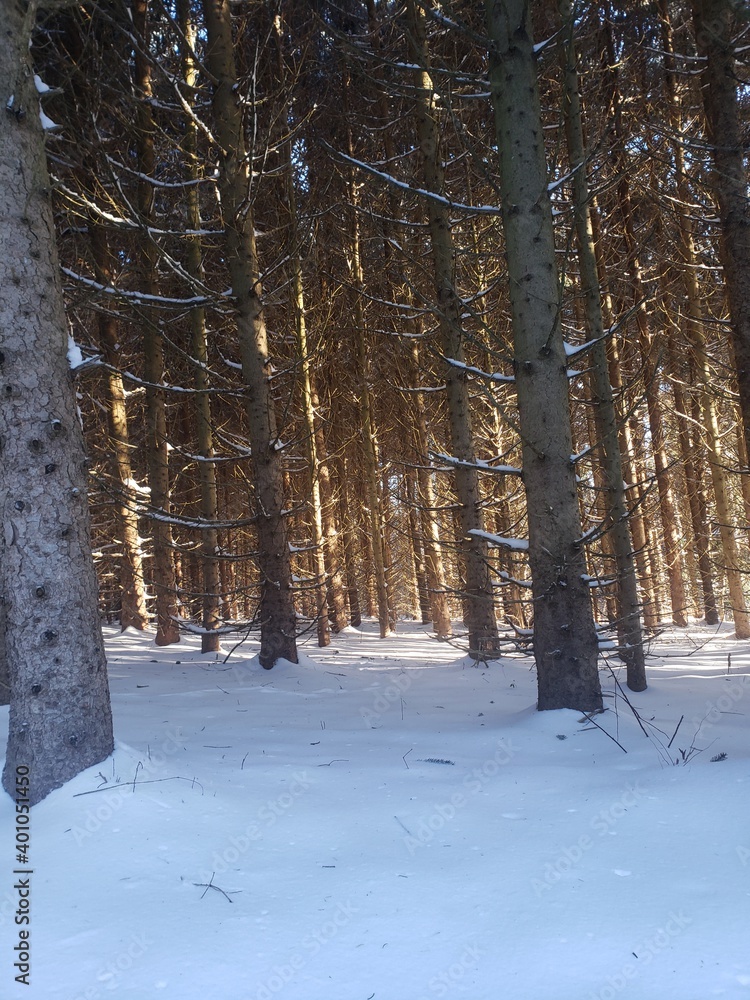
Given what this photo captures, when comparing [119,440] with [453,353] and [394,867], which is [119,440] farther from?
[394,867]

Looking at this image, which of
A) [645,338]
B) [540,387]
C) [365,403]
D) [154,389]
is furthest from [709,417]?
[154,389]

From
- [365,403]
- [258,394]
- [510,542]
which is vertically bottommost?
[510,542]

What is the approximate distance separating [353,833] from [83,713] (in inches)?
55.6

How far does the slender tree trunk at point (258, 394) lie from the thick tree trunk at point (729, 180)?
4.37 metres

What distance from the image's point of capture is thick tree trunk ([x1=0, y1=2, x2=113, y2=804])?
10.1 feet

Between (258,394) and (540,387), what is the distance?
345 centimetres

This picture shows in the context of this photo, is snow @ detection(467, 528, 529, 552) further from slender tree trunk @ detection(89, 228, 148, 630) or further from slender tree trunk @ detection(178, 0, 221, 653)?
slender tree trunk @ detection(89, 228, 148, 630)

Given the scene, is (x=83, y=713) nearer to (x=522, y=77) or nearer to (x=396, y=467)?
(x=522, y=77)

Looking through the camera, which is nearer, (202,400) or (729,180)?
(729,180)

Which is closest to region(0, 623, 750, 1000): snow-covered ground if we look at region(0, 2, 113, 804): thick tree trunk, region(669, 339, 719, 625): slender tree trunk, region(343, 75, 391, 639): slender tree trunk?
region(0, 2, 113, 804): thick tree trunk

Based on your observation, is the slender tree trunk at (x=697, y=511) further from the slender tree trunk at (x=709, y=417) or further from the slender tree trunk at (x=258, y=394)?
the slender tree trunk at (x=258, y=394)

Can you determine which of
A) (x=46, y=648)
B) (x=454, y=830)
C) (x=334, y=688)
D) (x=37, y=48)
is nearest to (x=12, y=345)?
(x=46, y=648)

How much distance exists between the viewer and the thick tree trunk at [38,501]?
308cm

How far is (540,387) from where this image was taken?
4430mm
